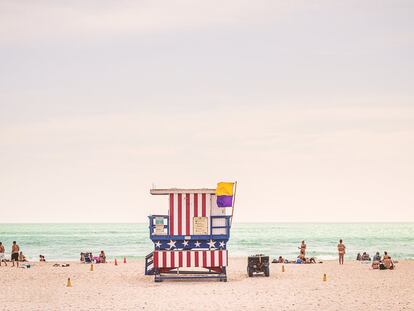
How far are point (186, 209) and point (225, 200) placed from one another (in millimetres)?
1629

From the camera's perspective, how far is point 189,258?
2784cm

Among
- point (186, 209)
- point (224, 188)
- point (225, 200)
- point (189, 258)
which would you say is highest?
point (224, 188)

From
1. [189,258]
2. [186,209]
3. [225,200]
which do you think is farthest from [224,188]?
[189,258]

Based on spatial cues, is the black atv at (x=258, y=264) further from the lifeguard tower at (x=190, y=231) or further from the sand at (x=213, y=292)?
the lifeguard tower at (x=190, y=231)

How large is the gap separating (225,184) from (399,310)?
9588mm

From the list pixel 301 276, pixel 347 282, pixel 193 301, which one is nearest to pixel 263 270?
pixel 301 276

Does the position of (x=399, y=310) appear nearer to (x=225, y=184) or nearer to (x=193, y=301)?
(x=193, y=301)

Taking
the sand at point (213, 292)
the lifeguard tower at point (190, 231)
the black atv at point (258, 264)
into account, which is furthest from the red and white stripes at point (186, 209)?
the black atv at point (258, 264)

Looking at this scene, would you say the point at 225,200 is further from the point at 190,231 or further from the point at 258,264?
the point at 258,264

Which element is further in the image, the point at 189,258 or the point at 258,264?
the point at 258,264

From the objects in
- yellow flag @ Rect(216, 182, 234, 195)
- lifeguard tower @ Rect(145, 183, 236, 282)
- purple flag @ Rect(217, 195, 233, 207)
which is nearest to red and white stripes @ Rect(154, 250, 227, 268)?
lifeguard tower @ Rect(145, 183, 236, 282)

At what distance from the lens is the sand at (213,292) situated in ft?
67.4

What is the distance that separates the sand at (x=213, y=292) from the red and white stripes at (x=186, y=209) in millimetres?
2167

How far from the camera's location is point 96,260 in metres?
43.7
